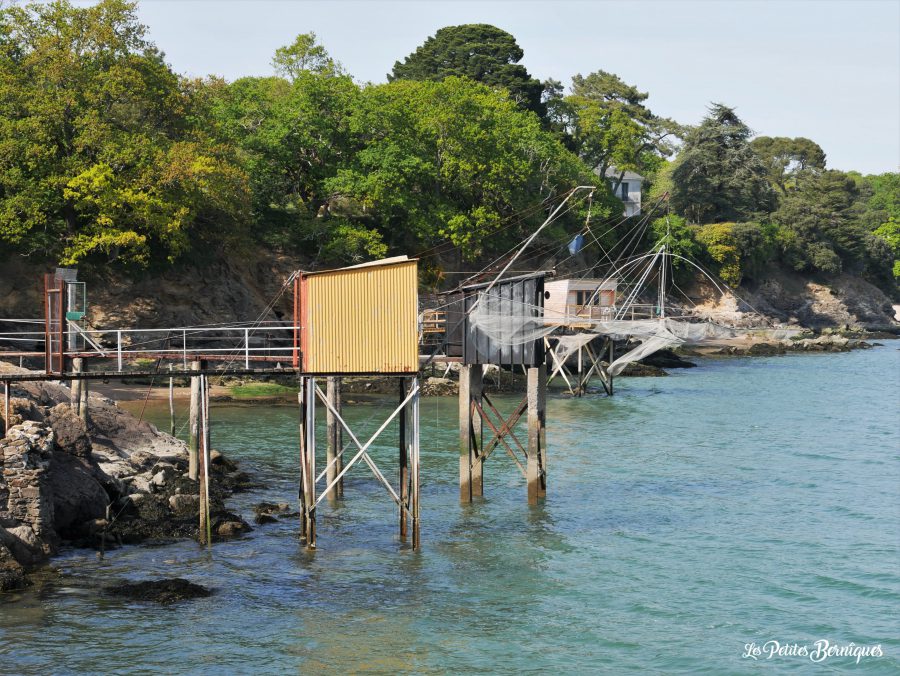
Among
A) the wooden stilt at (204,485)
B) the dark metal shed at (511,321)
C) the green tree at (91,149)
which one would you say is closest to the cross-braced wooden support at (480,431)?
the dark metal shed at (511,321)

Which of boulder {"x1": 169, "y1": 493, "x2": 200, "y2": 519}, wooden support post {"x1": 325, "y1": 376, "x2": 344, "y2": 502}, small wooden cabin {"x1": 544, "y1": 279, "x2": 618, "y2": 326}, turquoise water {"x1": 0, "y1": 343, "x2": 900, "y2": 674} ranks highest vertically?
small wooden cabin {"x1": 544, "y1": 279, "x2": 618, "y2": 326}

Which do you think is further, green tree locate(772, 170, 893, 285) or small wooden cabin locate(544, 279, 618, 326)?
green tree locate(772, 170, 893, 285)

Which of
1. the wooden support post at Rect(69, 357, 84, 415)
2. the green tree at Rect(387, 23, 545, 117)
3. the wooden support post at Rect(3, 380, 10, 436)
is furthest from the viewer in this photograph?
the green tree at Rect(387, 23, 545, 117)

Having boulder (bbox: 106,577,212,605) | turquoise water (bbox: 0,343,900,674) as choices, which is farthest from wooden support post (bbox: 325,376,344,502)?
boulder (bbox: 106,577,212,605)

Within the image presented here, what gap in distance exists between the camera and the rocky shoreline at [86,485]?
21453 millimetres

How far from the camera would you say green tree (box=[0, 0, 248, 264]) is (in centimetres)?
4956

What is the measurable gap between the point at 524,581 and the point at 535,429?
678 centimetres

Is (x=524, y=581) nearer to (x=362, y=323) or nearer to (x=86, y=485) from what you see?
(x=362, y=323)

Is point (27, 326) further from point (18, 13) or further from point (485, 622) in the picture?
point (485, 622)

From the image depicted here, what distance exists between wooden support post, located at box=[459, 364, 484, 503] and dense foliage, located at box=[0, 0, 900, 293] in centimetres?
1907

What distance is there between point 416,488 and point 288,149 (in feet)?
148

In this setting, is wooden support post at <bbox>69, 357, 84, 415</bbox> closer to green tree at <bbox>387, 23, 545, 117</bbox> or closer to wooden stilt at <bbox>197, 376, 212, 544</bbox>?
wooden stilt at <bbox>197, 376, 212, 544</bbox>

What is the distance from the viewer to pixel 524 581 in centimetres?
2212

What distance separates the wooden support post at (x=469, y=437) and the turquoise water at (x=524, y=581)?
66 centimetres
